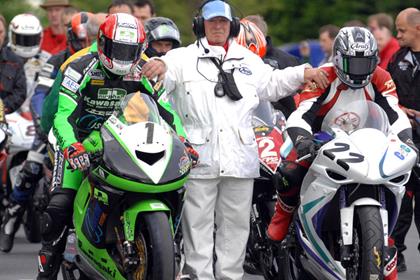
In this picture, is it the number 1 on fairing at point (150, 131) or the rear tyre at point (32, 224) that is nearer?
the number 1 on fairing at point (150, 131)

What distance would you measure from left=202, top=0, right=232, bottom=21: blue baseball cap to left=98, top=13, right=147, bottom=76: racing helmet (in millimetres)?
803

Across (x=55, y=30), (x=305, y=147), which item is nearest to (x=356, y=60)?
(x=305, y=147)

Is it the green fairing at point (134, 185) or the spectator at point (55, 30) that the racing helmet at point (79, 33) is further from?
the green fairing at point (134, 185)

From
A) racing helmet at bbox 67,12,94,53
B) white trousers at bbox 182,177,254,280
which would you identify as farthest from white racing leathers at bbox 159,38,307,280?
racing helmet at bbox 67,12,94,53

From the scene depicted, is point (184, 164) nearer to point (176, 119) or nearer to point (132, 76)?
point (176, 119)

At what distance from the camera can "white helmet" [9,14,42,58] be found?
A: 16.6m

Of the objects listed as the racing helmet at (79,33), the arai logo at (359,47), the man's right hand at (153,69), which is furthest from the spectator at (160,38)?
the arai logo at (359,47)

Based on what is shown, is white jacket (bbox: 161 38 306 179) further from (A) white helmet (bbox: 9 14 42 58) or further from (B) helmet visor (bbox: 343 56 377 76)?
(A) white helmet (bbox: 9 14 42 58)

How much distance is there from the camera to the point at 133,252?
9.86 m

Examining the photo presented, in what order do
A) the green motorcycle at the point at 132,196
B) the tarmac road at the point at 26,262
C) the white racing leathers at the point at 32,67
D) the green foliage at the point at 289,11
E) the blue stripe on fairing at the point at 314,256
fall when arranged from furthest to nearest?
the green foliage at the point at 289,11 → the white racing leathers at the point at 32,67 → the tarmac road at the point at 26,262 → the blue stripe on fairing at the point at 314,256 → the green motorcycle at the point at 132,196

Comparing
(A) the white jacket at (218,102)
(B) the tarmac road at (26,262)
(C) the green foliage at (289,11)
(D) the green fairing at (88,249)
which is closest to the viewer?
(D) the green fairing at (88,249)

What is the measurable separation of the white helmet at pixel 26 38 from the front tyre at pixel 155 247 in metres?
7.03

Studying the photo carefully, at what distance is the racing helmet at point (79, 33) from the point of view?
1450cm

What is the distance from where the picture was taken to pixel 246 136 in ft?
36.9
